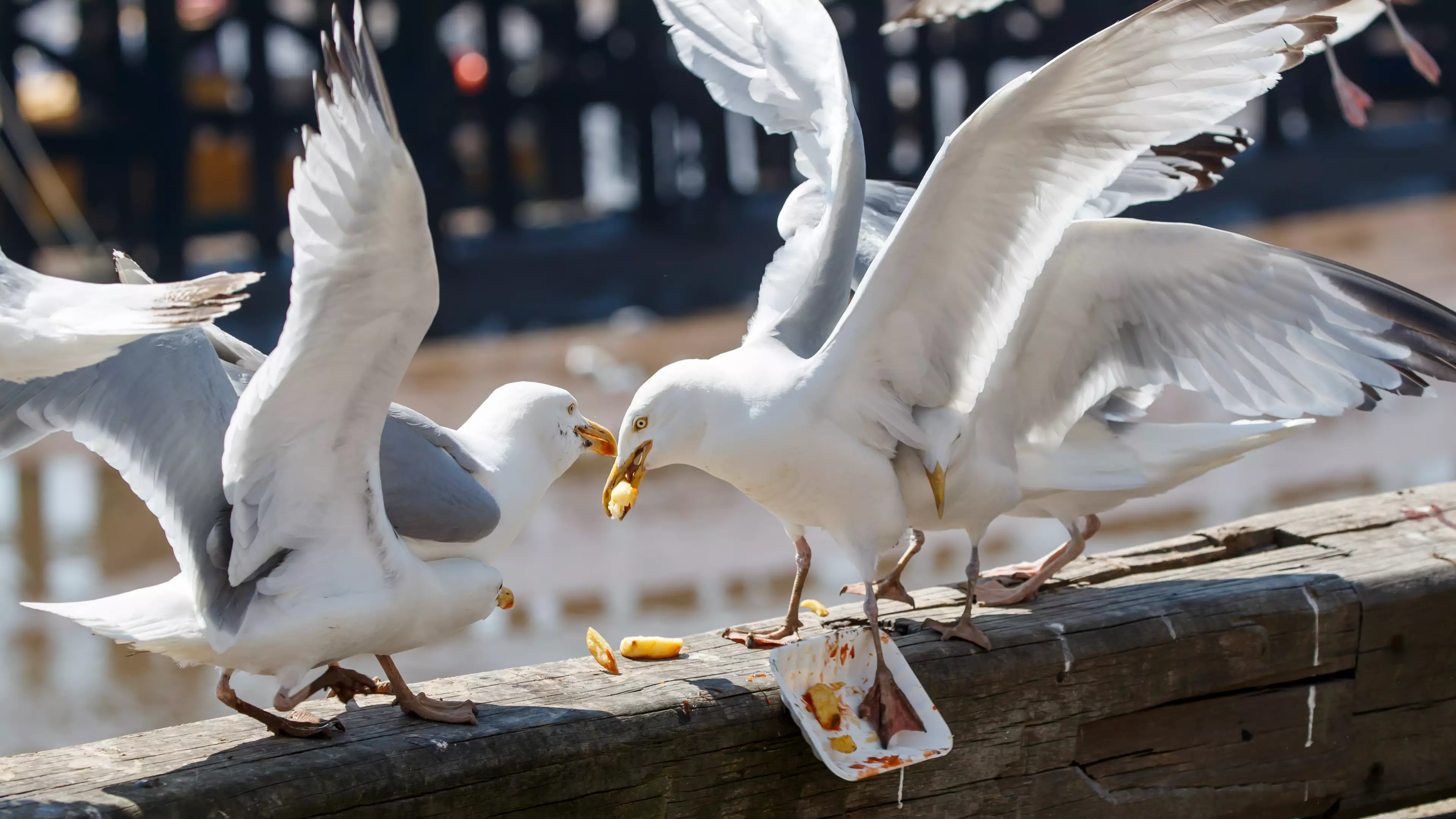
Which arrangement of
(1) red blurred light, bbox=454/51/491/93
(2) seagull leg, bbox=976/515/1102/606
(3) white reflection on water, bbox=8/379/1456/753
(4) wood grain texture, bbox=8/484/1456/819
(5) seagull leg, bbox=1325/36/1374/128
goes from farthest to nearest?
(1) red blurred light, bbox=454/51/491/93
(3) white reflection on water, bbox=8/379/1456/753
(5) seagull leg, bbox=1325/36/1374/128
(2) seagull leg, bbox=976/515/1102/606
(4) wood grain texture, bbox=8/484/1456/819

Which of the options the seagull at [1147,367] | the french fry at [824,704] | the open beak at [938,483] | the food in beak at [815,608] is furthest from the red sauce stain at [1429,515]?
the french fry at [824,704]

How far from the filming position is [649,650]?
2.84m

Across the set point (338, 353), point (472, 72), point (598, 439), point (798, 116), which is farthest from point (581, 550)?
point (472, 72)

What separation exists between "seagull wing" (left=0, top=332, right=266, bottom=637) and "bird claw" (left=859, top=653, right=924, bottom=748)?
43.3 inches

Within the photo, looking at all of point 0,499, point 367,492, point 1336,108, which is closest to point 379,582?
point 367,492

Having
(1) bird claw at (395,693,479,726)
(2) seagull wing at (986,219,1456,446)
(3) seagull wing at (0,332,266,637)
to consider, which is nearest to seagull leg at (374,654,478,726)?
(1) bird claw at (395,693,479,726)

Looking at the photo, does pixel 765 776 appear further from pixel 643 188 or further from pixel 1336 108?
pixel 1336 108

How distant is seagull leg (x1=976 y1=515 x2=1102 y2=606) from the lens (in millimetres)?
3215

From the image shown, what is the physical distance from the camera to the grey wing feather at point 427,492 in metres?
2.59

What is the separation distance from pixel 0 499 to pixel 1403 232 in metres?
9.39

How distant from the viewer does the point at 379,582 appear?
2457mm

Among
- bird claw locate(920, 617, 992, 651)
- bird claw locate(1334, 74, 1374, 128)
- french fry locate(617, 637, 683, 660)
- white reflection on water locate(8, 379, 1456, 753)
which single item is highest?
bird claw locate(1334, 74, 1374, 128)

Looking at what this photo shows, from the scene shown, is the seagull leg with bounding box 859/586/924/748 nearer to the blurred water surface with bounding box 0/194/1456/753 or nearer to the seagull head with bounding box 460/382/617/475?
the seagull head with bounding box 460/382/617/475

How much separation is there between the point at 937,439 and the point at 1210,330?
74 cm
